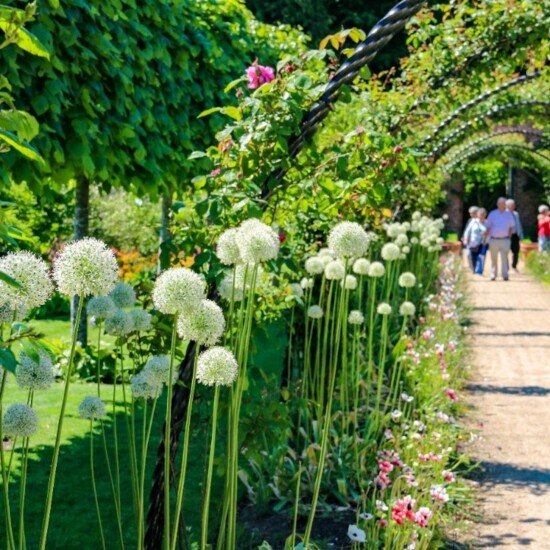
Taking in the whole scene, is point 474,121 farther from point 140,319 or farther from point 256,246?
point 256,246

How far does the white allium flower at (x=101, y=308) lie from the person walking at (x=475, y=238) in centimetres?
1667

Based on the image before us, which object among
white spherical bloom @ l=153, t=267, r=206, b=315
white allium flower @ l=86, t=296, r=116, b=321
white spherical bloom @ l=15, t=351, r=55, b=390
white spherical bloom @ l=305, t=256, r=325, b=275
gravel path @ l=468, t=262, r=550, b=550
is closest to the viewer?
white spherical bloom @ l=153, t=267, r=206, b=315

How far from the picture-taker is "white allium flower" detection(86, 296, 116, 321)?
2799mm

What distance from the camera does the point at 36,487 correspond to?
18.1 ft

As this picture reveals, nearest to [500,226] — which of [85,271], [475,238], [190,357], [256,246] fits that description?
[475,238]

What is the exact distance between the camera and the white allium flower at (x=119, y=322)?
112 inches

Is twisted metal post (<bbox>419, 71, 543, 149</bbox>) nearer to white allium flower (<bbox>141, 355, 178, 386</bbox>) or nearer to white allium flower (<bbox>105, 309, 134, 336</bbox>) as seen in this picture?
white allium flower (<bbox>105, 309, 134, 336</bbox>)

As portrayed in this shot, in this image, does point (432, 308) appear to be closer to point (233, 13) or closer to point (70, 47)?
point (233, 13)

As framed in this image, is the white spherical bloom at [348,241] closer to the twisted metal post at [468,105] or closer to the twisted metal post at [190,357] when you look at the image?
the twisted metal post at [190,357]

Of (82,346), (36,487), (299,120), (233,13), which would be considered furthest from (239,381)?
(233,13)

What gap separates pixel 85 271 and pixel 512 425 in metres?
5.59

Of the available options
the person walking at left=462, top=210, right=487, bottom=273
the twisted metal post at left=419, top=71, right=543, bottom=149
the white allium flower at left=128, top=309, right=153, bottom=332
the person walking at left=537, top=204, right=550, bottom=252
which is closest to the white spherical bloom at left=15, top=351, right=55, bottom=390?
the white allium flower at left=128, top=309, right=153, bottom=332

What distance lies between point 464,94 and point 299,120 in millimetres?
6627

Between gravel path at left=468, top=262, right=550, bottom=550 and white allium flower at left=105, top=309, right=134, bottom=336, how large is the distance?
2530 millimetres
